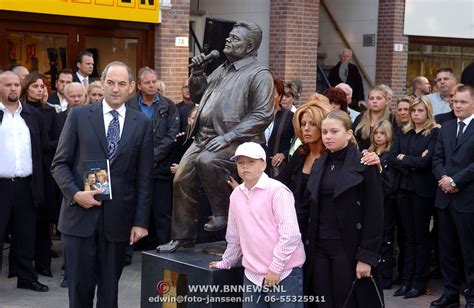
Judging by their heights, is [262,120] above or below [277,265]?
above

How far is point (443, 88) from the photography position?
7887 mm

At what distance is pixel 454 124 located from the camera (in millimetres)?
6082

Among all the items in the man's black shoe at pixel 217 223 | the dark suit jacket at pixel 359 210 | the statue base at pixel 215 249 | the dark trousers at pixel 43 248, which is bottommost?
the dark trousers at pixel 43 248

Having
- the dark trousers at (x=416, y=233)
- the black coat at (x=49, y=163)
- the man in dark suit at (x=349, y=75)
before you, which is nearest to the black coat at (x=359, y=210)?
the dark trousers at (x=416, y=233)

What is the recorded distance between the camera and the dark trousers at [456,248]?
5.91m

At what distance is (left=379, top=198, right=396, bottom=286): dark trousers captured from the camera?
6672 millimetres

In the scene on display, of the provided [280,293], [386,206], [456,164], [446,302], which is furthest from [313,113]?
[446,302]

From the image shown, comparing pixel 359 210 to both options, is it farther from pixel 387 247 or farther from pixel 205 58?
pixel 387 247

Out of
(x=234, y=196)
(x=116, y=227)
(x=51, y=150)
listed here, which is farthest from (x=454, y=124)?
(x=51, y=150)

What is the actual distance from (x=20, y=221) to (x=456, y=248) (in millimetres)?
4007

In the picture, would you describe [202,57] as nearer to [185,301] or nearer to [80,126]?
[80,126]

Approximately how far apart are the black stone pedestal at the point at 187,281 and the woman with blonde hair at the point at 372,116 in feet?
7.91

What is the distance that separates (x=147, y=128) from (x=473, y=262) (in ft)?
10.3

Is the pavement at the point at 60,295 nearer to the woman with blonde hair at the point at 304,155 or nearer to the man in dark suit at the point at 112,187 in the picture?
the man in dark suit at the point at 112,187
